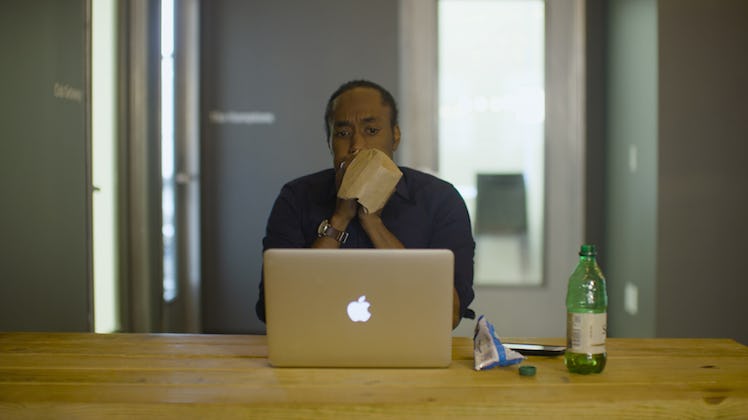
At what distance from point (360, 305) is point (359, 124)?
3.21 ft

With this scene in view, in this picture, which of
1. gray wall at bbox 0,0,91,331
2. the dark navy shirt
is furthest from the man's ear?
gray wall at bbox 0,0,91,331

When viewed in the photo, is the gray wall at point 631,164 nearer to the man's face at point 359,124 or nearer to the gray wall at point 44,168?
the man's face at point 359,124

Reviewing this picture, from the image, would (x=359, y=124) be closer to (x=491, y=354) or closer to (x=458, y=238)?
(x=458, y=238)

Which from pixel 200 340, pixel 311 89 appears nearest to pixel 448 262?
pixel 200 340

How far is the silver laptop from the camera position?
142 centimetres

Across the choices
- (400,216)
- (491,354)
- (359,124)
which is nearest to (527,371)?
(491,354)

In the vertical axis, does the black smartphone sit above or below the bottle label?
below

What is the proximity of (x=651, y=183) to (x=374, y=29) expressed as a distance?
170cm

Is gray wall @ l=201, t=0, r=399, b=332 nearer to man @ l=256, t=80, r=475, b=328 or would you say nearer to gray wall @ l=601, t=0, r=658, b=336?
gray wall @ l=601, t=0, r=658, b=336

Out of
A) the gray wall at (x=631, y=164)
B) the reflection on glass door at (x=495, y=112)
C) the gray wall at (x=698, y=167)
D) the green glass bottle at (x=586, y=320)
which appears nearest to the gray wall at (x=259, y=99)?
the reflection on glass door at (x=495, y=112)

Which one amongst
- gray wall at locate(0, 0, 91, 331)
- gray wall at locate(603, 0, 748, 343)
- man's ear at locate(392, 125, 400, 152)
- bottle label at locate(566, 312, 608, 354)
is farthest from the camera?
gray wall at locate(603, 0, 748, 343)

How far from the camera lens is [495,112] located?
4328 millimetres

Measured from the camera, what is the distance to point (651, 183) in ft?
12.3

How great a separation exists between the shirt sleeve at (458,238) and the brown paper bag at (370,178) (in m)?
0.37
